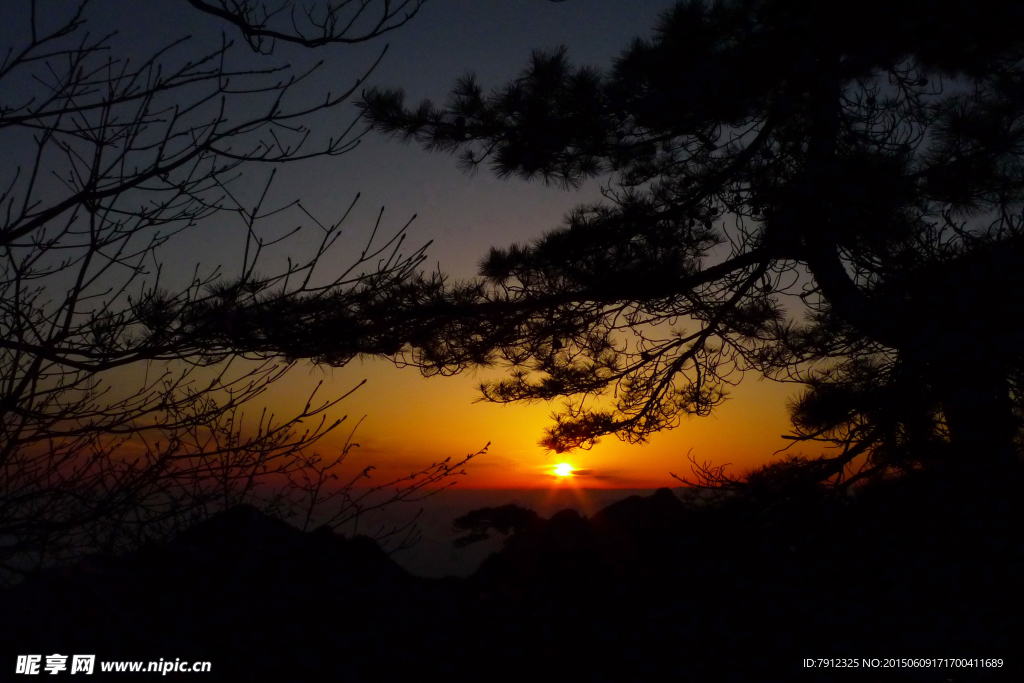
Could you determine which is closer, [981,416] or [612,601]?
[981,416]

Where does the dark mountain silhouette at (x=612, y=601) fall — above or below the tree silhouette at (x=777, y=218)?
below

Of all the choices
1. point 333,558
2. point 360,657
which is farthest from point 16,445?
point 360,657

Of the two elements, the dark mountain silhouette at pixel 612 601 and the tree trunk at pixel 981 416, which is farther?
the tree trunk at pixel 981 416

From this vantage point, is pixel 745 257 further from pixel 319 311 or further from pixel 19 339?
pixel 19 339

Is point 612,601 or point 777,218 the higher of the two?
point 777,218

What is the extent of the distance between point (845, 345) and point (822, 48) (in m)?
1.61

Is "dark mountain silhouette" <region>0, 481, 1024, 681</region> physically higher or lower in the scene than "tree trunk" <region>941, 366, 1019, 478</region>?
lower

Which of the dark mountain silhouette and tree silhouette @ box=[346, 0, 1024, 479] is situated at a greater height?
tree silhouette @ box=[346, 0, 1024, 479]

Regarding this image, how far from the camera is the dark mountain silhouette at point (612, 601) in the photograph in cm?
210

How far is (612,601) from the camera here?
3439 mm

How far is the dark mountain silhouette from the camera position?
2.10 metres

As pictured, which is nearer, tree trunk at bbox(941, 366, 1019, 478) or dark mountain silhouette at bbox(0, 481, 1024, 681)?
dark mountain silhouette at bbox(0, 481, 1024, 681)

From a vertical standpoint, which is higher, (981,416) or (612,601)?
(981,416)

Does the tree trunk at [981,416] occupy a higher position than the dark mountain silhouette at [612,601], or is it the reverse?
the tree trunk at [981,416]
